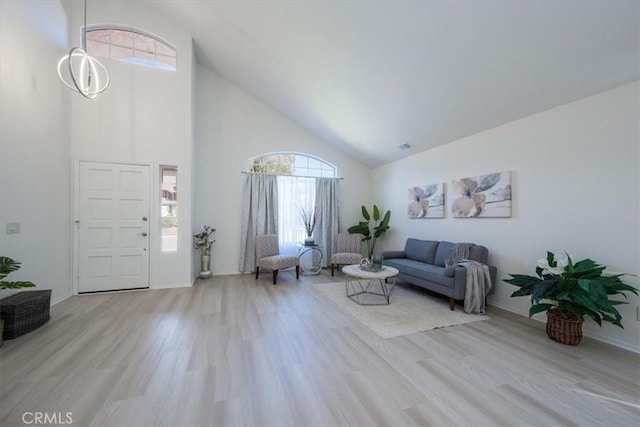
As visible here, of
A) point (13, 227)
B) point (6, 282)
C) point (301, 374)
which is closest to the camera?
point (301, 374)

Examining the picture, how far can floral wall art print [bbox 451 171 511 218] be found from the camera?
3.34m

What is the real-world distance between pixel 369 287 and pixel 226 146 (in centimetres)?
399

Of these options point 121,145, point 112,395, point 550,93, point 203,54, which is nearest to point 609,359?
point 550,93

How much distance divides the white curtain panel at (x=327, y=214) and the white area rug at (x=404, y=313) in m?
1.92

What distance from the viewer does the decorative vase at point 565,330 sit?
2.33m

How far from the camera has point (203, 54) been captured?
457cm

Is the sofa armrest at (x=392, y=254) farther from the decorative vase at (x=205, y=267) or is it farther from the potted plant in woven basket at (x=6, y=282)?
the potted plant in woven basket at (x=6, y=282)

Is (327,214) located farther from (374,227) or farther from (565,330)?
(565,330)

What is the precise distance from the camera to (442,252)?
404 cm

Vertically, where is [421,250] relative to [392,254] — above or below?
above

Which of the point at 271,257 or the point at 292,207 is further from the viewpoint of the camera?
the point at 292,207

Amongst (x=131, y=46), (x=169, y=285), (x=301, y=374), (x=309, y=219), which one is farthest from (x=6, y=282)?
(x=309, y=219)

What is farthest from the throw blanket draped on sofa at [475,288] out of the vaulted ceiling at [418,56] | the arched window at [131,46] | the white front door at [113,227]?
the arched window at [131,46]

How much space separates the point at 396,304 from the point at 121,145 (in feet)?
15.9
